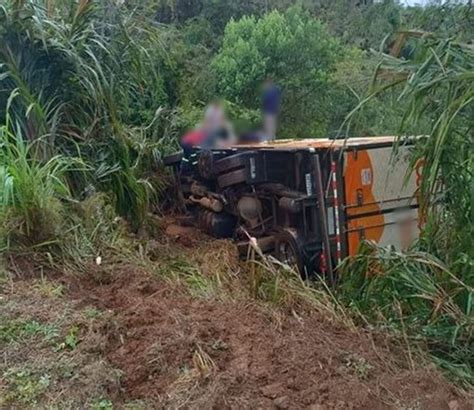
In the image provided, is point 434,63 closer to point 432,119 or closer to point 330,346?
point 432,119

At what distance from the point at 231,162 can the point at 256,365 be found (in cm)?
487

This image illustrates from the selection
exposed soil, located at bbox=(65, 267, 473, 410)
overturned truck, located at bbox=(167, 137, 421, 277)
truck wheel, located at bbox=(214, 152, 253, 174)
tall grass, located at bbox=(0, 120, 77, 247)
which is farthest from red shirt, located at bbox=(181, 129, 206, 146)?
exposed soil, located at bbox=(65, 267, 473, 410)

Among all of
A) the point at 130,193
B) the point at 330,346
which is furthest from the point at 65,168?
the point at 330,346

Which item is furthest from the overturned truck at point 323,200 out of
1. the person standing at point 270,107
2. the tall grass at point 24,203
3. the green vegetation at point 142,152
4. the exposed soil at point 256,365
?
the person standing at point 270,107

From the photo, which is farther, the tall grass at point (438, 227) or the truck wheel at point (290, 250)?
the truck wheel at point (290, 250)

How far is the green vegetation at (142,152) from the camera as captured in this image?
379 cm

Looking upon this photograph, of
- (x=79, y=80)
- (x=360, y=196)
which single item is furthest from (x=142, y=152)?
(x=360, y=196)

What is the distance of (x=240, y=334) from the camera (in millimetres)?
3475

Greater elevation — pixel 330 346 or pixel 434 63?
pixel 434 63

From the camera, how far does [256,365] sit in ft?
10.3

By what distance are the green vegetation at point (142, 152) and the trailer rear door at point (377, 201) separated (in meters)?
0.44

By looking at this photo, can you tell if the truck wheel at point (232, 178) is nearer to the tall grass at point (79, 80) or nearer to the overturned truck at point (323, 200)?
the overturned truck at point (323, 200)

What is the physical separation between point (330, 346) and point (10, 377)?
1.57 m

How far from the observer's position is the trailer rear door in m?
6.87
